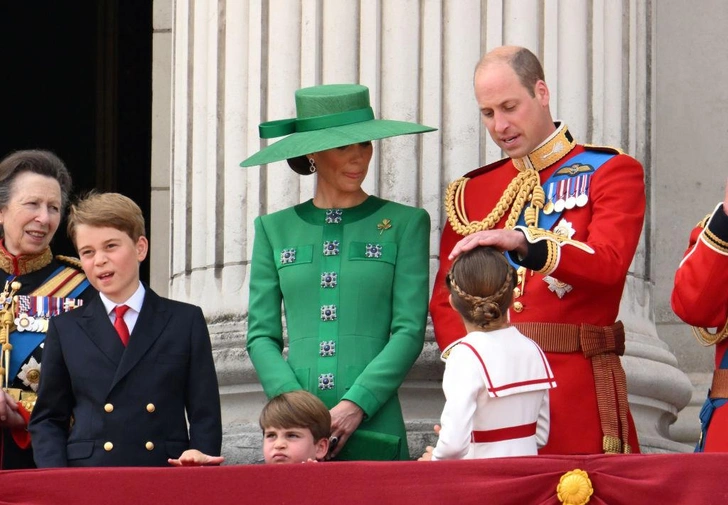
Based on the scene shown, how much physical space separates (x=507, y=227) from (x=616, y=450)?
0.75 metres

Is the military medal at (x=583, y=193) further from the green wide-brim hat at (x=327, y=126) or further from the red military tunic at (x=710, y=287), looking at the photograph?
the green wide-brim hat at (x=327, y=126)

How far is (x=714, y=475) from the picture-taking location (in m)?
4.63

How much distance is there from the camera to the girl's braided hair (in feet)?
16.9

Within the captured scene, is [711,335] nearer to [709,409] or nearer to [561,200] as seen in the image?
[709,409]

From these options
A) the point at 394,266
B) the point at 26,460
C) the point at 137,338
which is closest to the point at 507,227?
Result: the point at 394,266

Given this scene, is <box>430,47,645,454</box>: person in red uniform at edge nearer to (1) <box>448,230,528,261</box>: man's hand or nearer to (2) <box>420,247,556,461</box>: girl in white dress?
(1) <box>448,230,528,261</box>: man's hand

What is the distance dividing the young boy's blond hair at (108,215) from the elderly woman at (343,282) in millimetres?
458

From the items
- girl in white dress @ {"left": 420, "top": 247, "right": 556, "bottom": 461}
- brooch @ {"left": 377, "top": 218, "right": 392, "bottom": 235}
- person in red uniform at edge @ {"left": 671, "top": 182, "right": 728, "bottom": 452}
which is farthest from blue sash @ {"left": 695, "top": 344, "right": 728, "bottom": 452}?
brooch @ {"left": 377, "top": 218, "right": 392, "bottom": 235}

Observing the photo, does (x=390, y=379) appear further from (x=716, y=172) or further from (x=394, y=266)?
(x=716, y=172)

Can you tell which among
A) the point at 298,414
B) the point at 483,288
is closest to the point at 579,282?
the point at 483,288

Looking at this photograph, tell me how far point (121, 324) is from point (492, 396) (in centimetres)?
124

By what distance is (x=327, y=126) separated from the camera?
19.9 ft

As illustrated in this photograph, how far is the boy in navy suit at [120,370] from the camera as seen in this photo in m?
5.54

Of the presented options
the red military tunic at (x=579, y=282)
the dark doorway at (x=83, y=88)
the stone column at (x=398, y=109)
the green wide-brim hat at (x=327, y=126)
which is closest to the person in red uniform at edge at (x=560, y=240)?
the red military tunic at (x=579, y=282)
